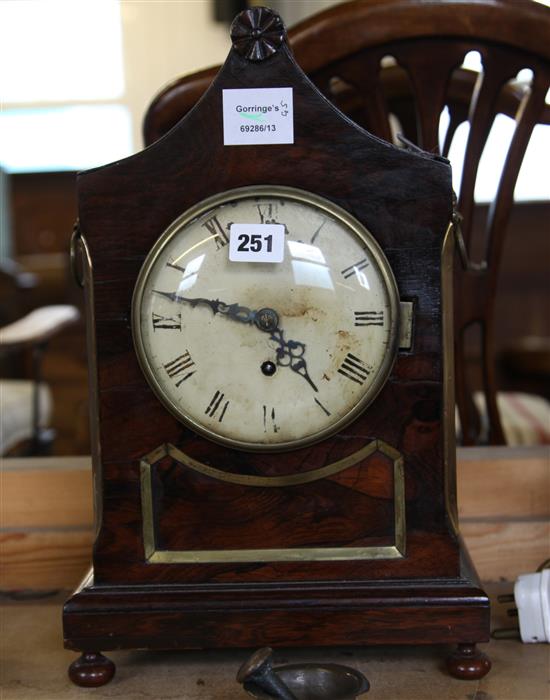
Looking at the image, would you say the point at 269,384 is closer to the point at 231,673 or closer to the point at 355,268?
the point at 355,268

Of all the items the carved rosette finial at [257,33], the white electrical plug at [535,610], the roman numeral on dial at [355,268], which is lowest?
the white electrical plug at [535,610]

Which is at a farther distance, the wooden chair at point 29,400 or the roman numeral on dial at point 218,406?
the wooden chair at point 29,400

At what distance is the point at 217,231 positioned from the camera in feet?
3.13

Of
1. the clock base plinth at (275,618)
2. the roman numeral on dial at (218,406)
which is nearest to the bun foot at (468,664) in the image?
the clock base plinth at (275,618)

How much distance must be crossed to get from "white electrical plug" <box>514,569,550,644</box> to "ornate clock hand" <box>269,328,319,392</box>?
0.34 meters

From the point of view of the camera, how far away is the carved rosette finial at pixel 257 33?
93 centimetres

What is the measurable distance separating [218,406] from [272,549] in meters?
0.15

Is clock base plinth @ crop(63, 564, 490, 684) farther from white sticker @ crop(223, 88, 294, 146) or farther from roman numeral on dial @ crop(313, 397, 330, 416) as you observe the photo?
white sticker @ crop(223, 88, 294, 146)

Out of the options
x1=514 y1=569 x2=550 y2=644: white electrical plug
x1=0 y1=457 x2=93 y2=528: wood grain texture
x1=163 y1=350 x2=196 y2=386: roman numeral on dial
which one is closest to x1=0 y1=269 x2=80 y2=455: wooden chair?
x1=0 y1=457 x2=93 y2=528: wood grain texture

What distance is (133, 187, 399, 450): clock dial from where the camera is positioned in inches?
37.2

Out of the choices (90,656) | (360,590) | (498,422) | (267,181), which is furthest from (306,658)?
(498,422)

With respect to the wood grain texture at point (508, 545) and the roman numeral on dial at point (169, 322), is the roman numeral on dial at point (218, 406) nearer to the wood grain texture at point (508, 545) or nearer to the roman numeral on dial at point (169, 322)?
the roman numeral on dial at point (169, 322)

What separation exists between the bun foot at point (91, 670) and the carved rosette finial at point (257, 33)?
2.00 feet

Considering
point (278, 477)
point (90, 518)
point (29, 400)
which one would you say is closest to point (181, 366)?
point (278, 477)
